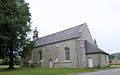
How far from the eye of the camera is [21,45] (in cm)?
3738

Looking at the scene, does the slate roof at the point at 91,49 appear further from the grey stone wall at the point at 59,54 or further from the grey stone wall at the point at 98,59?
the grey stone wall at the point at 59,54

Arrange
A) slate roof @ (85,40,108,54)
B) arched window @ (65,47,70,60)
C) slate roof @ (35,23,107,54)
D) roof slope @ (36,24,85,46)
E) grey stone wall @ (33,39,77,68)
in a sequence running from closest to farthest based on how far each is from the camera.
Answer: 1. slate roof @ (85,40,108,54)
2. slate roof @ (35,23,107,54)
3. grey stone wall @ (33,39,77,68)
4. roof slope @ (36,24,85,46)
5. arched window @ (65,47,70,60)

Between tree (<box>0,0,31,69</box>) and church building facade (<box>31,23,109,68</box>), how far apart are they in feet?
34.6

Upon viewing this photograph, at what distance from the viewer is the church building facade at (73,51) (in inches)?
1588

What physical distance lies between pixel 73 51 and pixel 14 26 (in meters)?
15.2

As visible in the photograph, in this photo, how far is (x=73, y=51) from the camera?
42500 mm

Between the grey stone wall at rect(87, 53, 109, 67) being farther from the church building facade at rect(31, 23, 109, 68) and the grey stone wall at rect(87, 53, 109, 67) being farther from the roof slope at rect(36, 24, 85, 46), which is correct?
the roof slope at rect(36, 24, 85, 46)

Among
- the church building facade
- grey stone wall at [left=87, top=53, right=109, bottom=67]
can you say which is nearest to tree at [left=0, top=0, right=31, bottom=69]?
the church building facade

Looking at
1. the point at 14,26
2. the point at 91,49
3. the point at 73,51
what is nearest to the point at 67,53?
the point at 73,51

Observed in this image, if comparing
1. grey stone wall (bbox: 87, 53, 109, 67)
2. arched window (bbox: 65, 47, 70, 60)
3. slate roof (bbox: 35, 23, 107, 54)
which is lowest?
grey stone wall (bbox: 87, 53, 109, 67)

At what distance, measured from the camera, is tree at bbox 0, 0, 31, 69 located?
104 feet

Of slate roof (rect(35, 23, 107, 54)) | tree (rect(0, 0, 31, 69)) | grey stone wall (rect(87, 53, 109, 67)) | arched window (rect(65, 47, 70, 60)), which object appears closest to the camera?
tree (rect(0, 0, 31, 69))

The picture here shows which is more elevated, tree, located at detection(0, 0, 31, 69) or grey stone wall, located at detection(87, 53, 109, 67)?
tree, located at detection(0, 0, 31, 69)

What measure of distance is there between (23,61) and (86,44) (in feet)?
81.5
